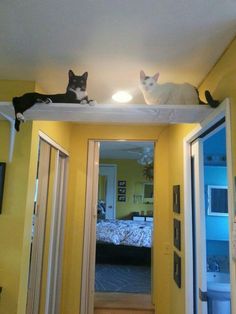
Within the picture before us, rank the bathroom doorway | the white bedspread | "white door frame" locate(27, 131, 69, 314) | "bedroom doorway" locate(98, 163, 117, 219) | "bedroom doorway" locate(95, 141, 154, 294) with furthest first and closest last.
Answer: "bedroom doorway" locate(98, 163, 117, 219) < the white bedspread < "bedroom doorway" locate(95, 141, 154, 294) < "white door frame" locate(27, 131, 69, 314) < the bathroom doorway

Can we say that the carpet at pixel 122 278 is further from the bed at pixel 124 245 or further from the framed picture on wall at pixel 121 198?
the framed picture on wall at pixel 121 198

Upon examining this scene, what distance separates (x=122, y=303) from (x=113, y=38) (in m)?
3.20

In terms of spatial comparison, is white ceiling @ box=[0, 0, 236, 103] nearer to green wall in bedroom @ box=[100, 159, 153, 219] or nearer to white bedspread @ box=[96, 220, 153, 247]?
white bedspread @ box=[96, 220, 153, 247]

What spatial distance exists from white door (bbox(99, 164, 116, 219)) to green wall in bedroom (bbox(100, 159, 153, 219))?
143 millimetres

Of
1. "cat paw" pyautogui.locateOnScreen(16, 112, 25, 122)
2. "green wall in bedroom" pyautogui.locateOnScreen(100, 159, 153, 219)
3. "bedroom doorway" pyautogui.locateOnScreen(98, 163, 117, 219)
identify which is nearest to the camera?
"cat paw" pyautogui.locateOnScreen(16, 112, 25, 122)

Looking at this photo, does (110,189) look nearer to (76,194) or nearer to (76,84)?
(76,194)

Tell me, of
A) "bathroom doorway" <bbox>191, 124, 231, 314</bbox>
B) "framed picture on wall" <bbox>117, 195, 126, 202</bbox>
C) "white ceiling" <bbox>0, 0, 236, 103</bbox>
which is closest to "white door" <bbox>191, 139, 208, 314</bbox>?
"bathroom doorway" <bbox>191, 124, 231, 314</bbox>

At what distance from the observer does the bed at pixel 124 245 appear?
4.91 metres

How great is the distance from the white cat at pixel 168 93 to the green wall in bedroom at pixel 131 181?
586cm

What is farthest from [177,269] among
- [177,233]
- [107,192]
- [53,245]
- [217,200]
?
[107,192]

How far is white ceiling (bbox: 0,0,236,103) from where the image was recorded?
1.23 metres

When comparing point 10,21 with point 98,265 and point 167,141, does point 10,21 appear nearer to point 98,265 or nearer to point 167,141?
point 167,141

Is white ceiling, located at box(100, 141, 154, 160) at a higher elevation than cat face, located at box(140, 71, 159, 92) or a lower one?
higher

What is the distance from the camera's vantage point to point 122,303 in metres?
3.39
